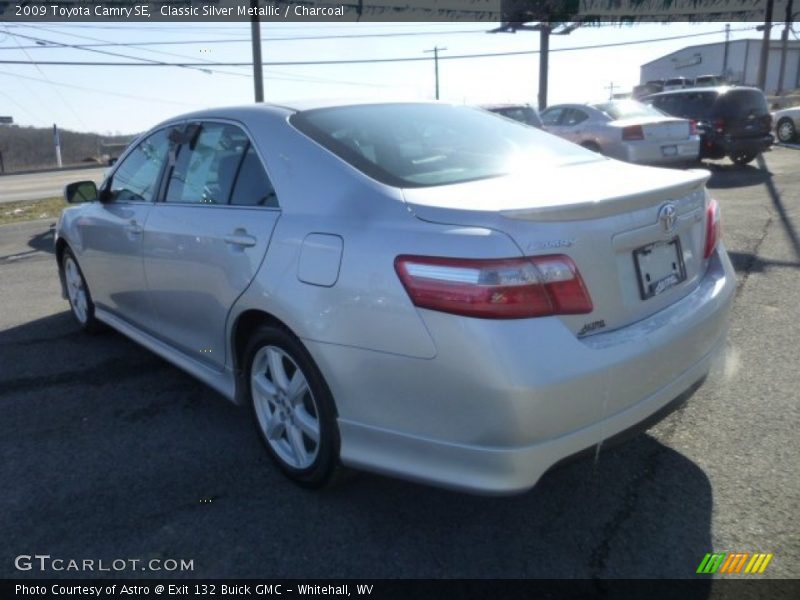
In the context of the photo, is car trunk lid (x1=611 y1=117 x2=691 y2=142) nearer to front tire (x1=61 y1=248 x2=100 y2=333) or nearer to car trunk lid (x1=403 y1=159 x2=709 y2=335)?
front tire (x1=61 y1=248 x2=100 y2=333)

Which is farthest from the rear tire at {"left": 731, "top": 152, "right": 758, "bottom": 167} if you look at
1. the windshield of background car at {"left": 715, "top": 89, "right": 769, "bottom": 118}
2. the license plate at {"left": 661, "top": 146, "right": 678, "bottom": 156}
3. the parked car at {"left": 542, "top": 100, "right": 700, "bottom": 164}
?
the license plate at {"left": 661, "top": 146, "right": 678, "bottom": 156}

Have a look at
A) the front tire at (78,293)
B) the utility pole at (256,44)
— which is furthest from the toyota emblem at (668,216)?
the utility pole at (256,44)

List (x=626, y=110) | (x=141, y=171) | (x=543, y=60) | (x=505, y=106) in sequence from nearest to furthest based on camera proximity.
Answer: (x=141, y=171)
(x=505, y=106)
(x=626, y=110)
(x=543, y=60)

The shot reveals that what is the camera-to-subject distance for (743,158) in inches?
578

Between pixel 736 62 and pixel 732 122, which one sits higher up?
pixel 736 62

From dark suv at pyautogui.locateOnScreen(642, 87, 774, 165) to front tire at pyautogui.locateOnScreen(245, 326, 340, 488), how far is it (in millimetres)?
13366

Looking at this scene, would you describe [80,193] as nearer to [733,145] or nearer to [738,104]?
[733,145]

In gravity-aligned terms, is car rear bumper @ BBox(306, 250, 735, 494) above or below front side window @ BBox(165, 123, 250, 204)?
below

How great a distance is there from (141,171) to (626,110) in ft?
38.0

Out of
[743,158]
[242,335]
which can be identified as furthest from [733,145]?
[242,335]

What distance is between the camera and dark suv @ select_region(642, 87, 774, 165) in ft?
45.3

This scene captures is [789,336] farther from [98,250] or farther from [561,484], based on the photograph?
[98,250]

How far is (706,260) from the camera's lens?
9.78ft

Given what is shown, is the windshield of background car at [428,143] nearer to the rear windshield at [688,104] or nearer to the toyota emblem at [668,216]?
the toyota emblem at [668,216]
